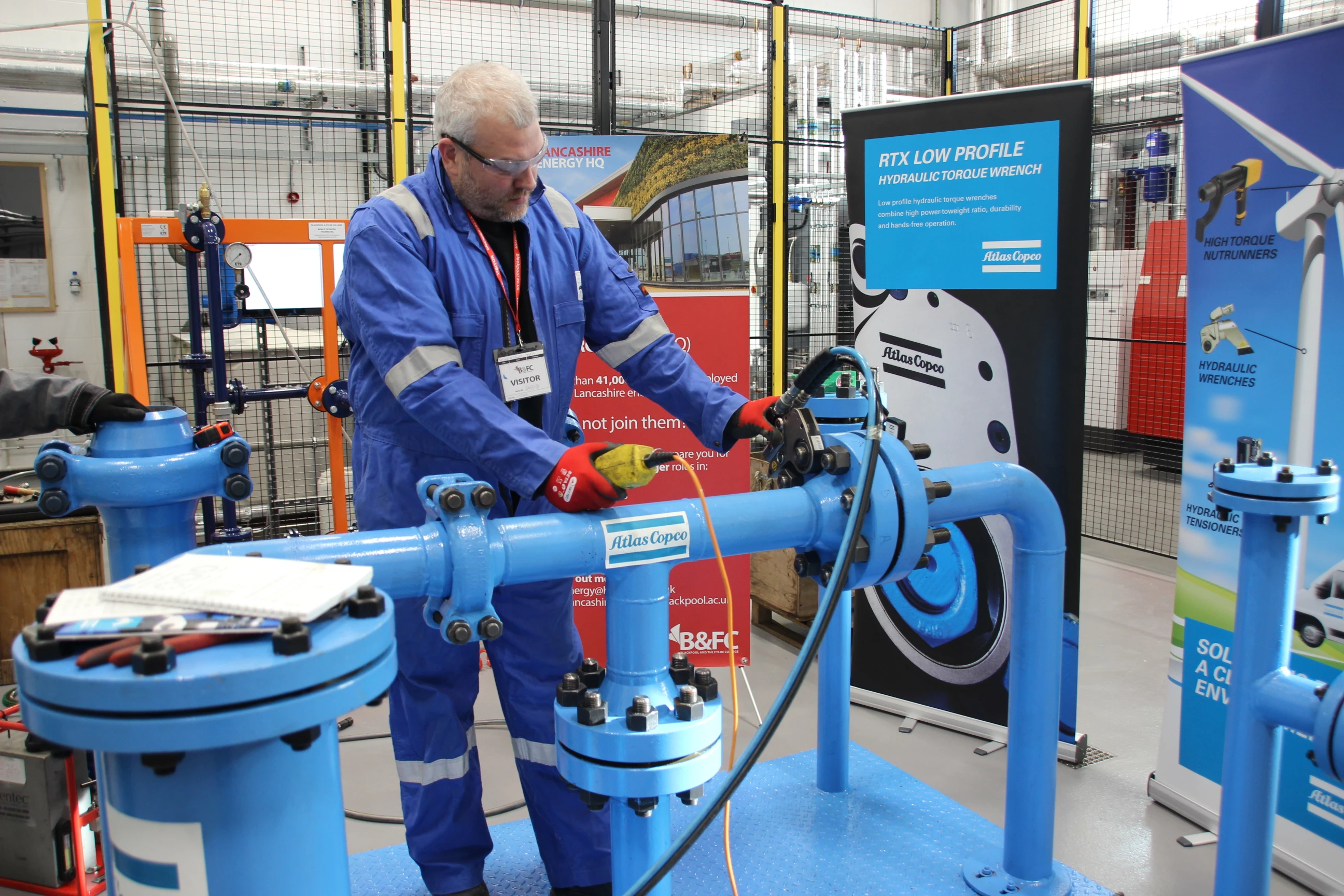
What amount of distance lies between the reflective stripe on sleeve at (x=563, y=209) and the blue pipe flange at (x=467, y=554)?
34.0 inches

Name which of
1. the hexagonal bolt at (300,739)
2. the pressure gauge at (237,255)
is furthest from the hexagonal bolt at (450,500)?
the pressure gauge at (237,255)

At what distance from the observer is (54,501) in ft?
4.24

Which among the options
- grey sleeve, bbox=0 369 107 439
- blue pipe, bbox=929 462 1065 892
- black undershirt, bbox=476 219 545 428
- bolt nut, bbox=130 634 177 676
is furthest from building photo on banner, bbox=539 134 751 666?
bolt nut, bbox=130 634 177 676

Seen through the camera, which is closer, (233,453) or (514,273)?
(233,453)

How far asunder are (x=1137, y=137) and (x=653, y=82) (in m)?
3.58

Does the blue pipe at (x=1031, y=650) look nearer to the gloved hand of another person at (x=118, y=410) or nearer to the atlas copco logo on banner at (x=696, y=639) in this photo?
the gloved hand of another person at (x=118, y=410)

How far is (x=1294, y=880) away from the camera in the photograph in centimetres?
227

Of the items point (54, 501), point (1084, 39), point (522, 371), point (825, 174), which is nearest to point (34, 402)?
point (54, 501)

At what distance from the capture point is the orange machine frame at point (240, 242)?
3.47m

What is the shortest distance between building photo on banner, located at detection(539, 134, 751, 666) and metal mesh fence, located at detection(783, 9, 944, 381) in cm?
209

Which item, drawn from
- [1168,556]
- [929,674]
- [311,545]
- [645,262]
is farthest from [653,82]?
[311,545]

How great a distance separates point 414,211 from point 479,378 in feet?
1.13

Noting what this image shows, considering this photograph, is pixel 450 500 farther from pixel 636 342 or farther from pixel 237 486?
pixel 636 342

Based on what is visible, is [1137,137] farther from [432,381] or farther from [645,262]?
[432,381]
